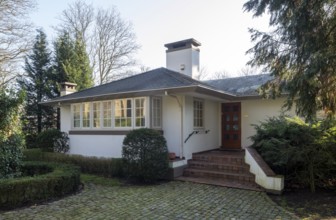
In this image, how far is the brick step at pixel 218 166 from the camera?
26.5 feet

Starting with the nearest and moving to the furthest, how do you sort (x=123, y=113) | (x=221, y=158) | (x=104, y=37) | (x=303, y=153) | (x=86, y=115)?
(x=303, y=153), (x=221, y=158), (x=123, y=113), (x=86, y=115), (x=104, y=37)

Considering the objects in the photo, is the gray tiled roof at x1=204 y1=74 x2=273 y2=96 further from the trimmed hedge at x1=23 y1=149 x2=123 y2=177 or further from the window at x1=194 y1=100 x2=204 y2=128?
the trimmed hedge at x1=23 y1=149 x2=123 y2=177

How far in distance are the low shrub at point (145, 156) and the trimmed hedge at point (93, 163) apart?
86 centimetres

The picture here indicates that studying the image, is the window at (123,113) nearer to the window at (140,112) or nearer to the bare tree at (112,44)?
the window at (140,112)

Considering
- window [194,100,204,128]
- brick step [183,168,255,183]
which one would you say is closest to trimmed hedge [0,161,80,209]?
brick step [183,168,255,183]

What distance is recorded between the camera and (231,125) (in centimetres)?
1155

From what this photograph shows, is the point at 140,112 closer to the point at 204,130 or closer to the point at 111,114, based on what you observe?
the point at 111,114

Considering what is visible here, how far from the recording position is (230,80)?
1438 centimetres

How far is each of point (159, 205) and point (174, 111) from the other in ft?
13.8

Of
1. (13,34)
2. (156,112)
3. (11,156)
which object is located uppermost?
(13,34)

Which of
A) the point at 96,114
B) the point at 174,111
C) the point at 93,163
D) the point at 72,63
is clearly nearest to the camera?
the point at 174,111

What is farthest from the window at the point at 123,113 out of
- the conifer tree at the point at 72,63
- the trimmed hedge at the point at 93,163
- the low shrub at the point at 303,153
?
the conifer tree at the point at 72,63

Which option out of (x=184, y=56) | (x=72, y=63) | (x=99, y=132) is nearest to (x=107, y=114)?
(x=99, y=132)

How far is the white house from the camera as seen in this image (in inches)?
353
